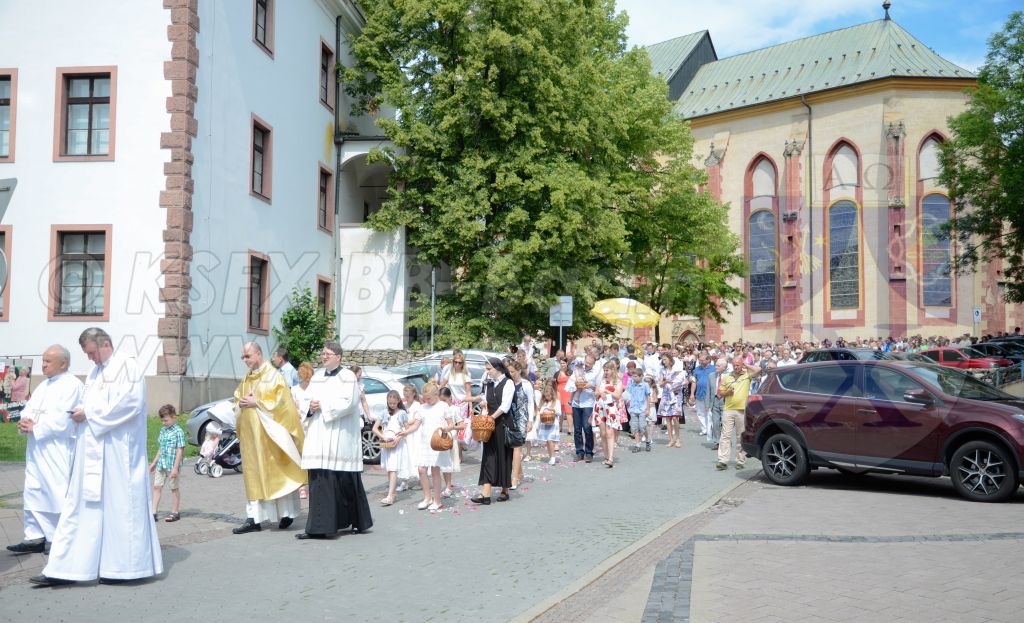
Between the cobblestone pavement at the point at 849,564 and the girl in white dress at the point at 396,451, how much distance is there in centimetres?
407

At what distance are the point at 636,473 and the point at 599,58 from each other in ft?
69.9

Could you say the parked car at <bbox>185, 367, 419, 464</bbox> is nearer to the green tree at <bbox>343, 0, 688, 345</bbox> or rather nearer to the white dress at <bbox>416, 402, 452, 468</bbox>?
Result: the white dress at <bbox>416, 402, 452, 468</bbox>

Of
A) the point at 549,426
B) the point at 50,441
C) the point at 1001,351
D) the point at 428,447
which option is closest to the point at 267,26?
the point at 549,426

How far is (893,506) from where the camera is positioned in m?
11.2

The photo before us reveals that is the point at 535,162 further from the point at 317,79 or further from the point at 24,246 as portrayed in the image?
the point at 24,246

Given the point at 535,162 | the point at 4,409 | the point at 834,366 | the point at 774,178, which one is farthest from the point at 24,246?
the point at 774,178

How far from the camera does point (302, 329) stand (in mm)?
26422

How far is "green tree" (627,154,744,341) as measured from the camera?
117 feet

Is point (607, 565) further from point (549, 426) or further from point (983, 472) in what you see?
point (549, 426)

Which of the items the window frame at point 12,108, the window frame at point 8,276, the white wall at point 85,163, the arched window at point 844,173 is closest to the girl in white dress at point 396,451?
the white wall at point 85,163

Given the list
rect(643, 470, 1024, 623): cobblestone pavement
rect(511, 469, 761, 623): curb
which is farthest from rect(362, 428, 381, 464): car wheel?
rect(643, 470, 1024, 623): cobblestone pavement

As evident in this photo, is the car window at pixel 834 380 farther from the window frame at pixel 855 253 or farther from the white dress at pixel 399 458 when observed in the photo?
the window frame at pixel 855 253

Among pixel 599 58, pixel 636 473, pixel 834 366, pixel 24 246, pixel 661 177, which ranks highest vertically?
pixel 599 58

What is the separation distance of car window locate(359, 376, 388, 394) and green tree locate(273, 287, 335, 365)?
9093 mm
